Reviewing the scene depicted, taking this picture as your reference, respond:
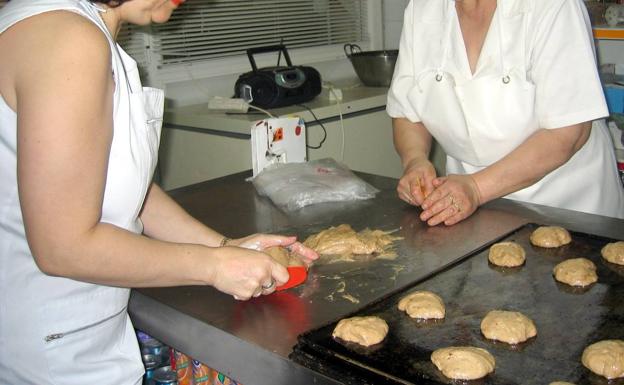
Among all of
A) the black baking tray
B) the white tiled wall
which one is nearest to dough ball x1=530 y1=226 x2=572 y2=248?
the black baking tray

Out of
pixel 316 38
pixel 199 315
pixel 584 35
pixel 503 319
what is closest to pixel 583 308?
pixel 503 319

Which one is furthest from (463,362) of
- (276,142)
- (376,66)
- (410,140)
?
(376,66)

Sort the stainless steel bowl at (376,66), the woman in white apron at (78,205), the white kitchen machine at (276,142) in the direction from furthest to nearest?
the stainless steel bowl at (376,66), the white kitchen machine at (276,142), the woman in white apron at (78,205)

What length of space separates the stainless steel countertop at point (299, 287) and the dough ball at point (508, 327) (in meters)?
0.19

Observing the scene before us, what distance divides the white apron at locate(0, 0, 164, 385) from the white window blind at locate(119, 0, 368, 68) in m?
1.81

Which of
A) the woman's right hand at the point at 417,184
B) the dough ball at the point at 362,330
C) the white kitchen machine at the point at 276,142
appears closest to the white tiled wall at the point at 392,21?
the white kitchen machine at the point at 276,142

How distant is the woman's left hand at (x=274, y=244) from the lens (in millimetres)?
1199

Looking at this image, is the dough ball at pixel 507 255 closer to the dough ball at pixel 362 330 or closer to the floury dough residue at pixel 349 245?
the floury dough residue at pixel 349 245

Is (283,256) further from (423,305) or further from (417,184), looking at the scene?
(417,184)

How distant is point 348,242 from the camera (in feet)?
4.30

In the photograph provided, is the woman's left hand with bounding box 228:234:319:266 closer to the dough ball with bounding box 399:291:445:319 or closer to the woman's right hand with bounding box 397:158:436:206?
the dough ball with bounding box 399:291:445:319

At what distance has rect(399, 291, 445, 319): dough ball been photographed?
99 centimetres

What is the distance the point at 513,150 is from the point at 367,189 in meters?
0.38

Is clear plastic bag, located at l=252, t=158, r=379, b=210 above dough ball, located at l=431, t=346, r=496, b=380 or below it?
below
